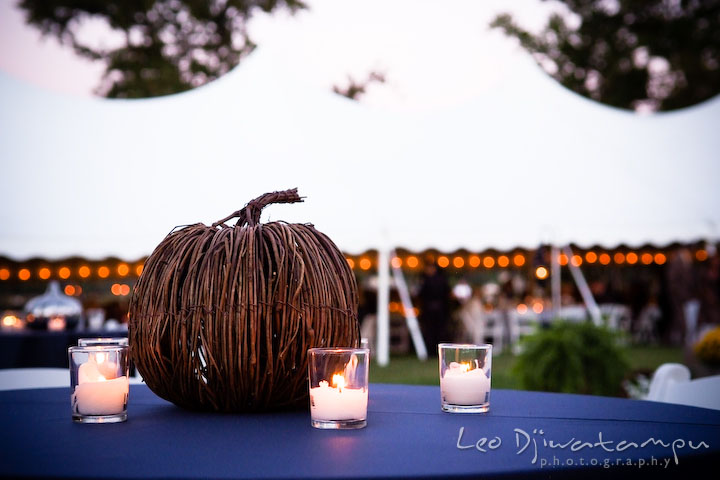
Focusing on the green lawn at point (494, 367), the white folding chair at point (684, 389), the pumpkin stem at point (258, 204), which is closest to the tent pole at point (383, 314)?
the green lawn at point (494, 367)

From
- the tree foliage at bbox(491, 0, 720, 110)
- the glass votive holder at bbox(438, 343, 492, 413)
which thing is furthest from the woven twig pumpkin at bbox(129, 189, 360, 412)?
the tree foliage at bbox(491, 0, 720, 110)

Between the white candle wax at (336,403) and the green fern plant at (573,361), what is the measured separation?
4713mm

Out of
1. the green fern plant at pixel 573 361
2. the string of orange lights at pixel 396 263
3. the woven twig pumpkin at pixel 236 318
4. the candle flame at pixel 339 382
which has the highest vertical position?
the string of orange lights at pixel 396 263

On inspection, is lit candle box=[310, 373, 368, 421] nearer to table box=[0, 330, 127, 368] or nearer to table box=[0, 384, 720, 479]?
table box=[0, 384, 720, 479]

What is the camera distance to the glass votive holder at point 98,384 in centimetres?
122

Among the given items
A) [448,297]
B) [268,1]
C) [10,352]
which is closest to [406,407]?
[10,352]

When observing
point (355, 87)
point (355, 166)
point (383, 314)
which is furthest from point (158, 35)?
point (383, 314)

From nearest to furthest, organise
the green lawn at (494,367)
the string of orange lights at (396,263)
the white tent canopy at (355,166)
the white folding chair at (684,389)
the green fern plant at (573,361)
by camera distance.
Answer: the white folding chair at (684,389) < the green fern plant at (573,361) < the green lawn at (494,367) < the white tent canopy at (355,166) < the string of orange lights at (396,263)

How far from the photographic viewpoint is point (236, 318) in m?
1.28

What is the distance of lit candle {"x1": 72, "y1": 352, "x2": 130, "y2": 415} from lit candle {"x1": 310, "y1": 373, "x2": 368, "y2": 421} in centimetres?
32

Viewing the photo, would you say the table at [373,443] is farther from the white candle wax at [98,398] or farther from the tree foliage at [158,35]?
the tree foliage at [158,35]

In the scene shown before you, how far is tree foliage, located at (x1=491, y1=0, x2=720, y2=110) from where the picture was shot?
2056cm

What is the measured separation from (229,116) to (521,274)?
456 inches

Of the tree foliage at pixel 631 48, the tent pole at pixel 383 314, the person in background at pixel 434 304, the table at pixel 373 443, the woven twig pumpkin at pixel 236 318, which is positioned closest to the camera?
the table at pixel 373 443
